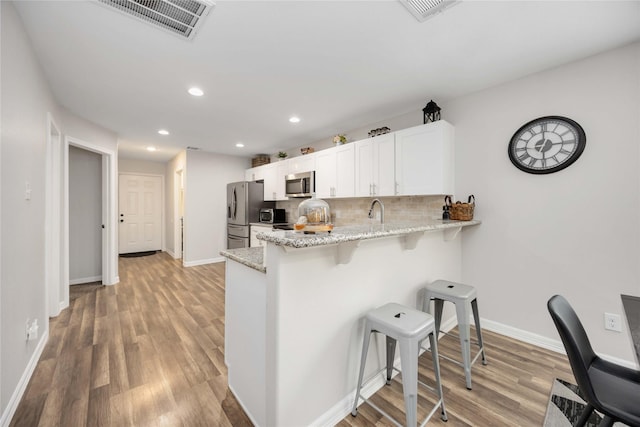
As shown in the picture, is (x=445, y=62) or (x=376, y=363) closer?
(x=376, y=363)

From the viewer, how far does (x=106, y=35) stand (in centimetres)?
179

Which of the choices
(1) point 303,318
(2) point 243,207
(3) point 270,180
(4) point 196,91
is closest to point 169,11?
(4) point 196,91

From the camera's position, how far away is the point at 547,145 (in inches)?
89.7

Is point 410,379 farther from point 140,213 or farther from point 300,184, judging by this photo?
point 140,213

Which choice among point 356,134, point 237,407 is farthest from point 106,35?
point 356,134

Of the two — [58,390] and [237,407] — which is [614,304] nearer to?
[237,407]

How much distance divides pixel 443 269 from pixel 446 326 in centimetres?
60

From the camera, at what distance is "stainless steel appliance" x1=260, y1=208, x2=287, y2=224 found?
507 centimetres

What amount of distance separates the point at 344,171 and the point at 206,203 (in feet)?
11.6

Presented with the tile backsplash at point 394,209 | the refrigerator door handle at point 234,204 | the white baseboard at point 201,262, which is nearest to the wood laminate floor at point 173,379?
the tile backsplash at point 394,209

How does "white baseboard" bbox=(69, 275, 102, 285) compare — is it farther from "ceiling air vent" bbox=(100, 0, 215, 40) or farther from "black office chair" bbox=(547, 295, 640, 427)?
"black office chair" bbox=(547, 295, 640, 427)

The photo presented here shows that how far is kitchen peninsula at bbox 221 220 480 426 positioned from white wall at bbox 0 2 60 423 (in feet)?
4.15

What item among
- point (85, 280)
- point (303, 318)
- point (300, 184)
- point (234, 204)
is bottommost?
point (85, 280)

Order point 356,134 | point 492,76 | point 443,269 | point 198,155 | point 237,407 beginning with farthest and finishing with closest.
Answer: point 198,155 → point 356,134 → point 443,269 → point 492,76 → point 237,407
